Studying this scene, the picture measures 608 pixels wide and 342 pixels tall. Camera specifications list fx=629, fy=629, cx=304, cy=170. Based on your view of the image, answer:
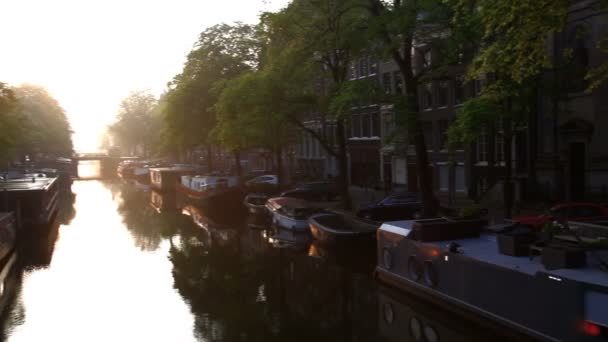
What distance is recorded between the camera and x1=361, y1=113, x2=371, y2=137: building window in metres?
56.7

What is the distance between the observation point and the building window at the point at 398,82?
5013 centimetres

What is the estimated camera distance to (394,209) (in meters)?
34.0

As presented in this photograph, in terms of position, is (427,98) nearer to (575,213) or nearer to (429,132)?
(429,132)

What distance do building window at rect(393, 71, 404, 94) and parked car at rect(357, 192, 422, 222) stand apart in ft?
57.6

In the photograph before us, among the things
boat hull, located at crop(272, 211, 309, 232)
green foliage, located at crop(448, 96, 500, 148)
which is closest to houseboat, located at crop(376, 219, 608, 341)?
green foliage, located at crop(448, 96, 500, 148)

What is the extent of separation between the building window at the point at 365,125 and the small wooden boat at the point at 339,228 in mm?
24511

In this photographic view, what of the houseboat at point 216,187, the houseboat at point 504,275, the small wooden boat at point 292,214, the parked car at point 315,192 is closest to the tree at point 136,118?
the houseboat at point 216,187

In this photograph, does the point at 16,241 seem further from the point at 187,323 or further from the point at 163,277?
the point at 187,323

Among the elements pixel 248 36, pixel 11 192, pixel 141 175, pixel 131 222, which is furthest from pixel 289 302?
pixel 141 175

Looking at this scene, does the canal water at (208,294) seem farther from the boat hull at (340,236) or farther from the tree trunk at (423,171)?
the tree trunk at (423,171)

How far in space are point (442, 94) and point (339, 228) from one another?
21.1 meters

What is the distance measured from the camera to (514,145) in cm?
3966

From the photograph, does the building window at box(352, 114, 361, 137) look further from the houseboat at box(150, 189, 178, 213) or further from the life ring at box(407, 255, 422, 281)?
the life ring at box(407, 255, 422, 281)

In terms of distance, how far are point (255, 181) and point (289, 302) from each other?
34.7 metres
